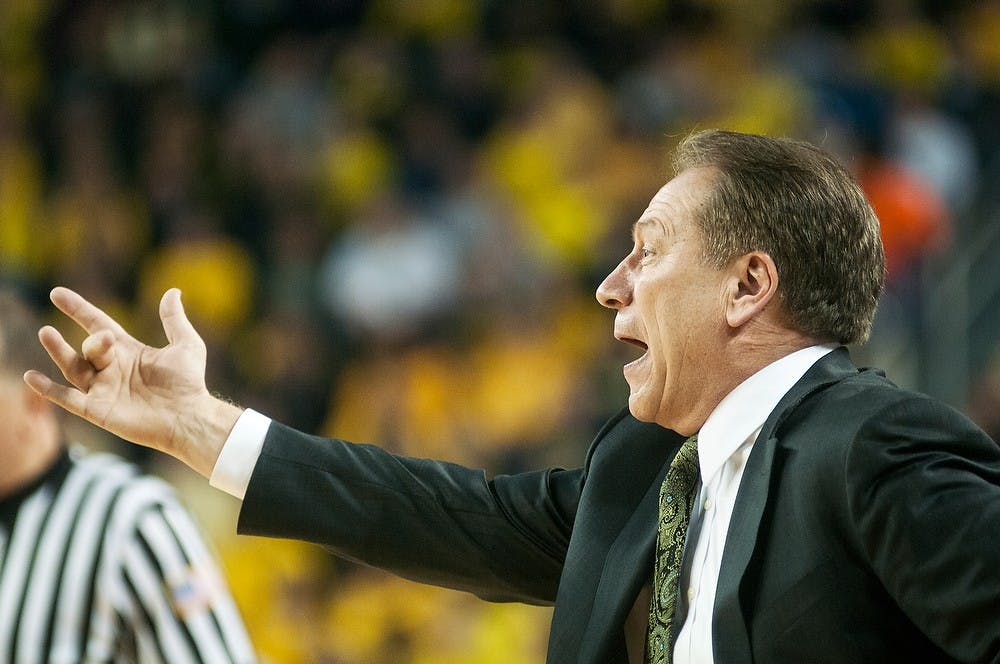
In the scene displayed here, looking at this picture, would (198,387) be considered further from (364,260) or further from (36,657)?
(364,260)

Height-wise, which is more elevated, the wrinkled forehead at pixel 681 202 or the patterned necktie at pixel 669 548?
the wrinkled forehead at pixel 681 202

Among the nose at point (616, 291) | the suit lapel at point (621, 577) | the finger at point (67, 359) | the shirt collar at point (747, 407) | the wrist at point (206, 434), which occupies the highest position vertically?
the finger at point (67, 359)

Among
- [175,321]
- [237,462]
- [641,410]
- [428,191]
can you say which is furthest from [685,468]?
[428,191]

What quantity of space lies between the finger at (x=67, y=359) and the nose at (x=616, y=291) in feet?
2.77

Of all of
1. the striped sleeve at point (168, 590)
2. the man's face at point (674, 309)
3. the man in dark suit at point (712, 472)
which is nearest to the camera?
the man in dark suit at point (712, 472)

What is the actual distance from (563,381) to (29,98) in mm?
4443

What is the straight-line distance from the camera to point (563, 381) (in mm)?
6875

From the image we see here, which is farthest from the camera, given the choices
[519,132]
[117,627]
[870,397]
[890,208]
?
[519,132]

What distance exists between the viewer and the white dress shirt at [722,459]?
2.02 metres

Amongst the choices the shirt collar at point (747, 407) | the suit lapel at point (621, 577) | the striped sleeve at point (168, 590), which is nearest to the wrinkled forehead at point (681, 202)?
the shirt collar at point (747, 407)

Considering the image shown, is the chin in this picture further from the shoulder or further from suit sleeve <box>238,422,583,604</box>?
the shoulder

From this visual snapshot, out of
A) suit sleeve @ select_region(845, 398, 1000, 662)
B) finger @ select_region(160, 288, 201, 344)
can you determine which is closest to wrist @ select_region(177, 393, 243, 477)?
finger @ select_region(160, 288, 201, 344)

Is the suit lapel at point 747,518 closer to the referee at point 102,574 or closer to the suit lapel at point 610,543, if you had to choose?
the suit lapel at point 610,543

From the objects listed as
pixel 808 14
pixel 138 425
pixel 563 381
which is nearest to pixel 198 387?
pixel 138 425
